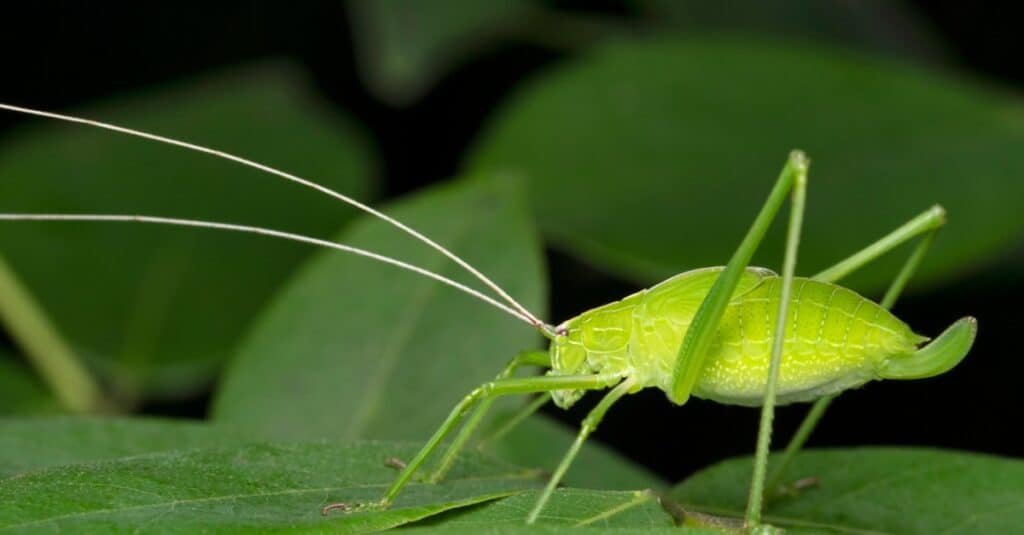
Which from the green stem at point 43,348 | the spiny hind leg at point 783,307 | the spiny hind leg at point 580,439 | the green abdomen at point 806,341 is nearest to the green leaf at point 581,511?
the spiny hind leg at point 580,439

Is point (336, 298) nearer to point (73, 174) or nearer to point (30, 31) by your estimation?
point (73, 174)

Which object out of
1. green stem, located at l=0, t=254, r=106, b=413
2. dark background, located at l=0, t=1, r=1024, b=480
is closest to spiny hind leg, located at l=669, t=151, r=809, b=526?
dark background, located at l=0, t=1, r=1024, b=480

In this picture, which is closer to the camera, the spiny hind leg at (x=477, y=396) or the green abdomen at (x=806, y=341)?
the spiny hind leg at (x=477, y=396)

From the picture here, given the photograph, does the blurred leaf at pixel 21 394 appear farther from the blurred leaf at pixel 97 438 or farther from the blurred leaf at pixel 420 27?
the blurred leaf at pixel 420 27

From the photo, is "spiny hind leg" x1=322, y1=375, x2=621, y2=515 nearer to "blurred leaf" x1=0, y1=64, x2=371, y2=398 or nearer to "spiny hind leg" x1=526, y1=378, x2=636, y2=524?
"spiny hind leg" x1=526, y1=378, x2=636, y2=524

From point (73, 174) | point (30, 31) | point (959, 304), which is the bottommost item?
point (959, 304)

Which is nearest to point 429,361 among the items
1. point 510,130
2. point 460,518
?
point 460,518
